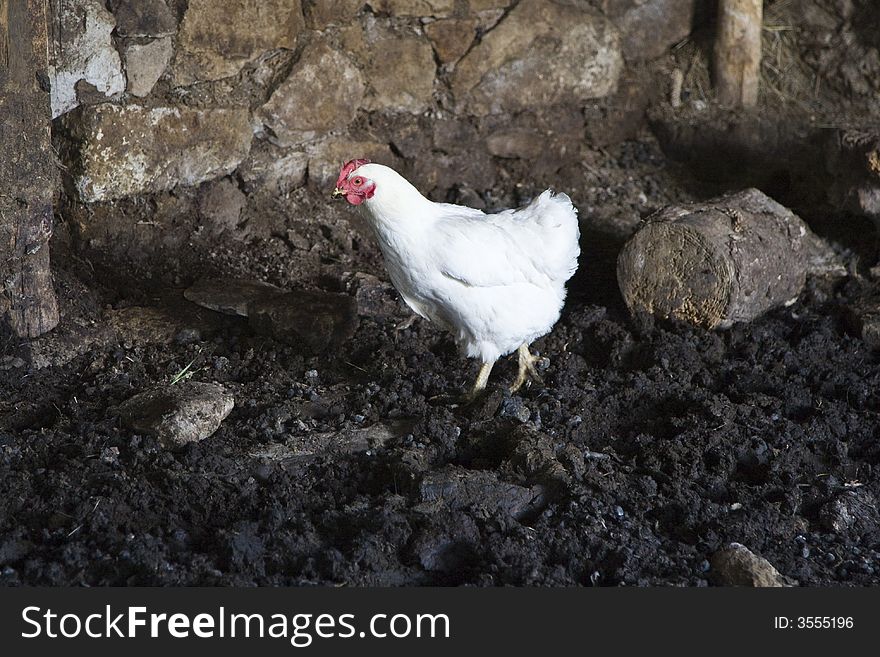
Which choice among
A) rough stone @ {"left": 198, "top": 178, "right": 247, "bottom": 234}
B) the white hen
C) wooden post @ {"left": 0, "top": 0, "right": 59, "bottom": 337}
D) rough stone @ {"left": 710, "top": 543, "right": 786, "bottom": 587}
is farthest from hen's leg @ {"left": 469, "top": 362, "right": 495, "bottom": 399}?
wooden post @ {"left": 0, "top": 0, "right": 59, "bottom": 337}

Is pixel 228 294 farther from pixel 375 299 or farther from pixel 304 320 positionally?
pixel 375 299

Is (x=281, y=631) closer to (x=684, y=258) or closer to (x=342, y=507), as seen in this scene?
(x=342, y=507)

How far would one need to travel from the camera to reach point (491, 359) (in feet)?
14.4

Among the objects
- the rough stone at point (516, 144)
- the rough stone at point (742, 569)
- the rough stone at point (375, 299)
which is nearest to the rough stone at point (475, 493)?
the rough stone at point (742, 569)

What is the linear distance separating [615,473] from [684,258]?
5.09 feet

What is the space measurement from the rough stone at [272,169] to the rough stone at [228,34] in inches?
20.0

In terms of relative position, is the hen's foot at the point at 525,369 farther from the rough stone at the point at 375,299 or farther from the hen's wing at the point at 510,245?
the rough stone at the point at 375,299

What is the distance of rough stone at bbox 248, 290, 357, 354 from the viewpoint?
4734 millimetres

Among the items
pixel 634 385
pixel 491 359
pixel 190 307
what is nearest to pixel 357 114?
pixel 190 307

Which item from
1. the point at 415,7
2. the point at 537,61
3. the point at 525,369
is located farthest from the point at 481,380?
the point at 537,61

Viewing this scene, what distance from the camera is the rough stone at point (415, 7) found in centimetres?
563

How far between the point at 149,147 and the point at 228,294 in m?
0.89

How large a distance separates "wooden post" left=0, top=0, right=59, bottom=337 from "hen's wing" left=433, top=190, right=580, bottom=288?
5.77ft

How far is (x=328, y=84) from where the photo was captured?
5.60 metres
